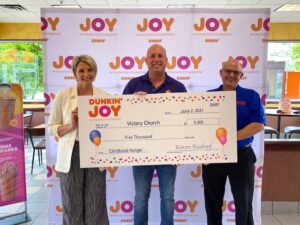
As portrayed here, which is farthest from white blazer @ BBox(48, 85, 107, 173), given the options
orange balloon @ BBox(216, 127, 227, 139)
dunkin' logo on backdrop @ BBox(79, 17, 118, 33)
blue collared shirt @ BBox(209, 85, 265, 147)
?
blue collared shirt @ BBox(209, 85, 265, 147)

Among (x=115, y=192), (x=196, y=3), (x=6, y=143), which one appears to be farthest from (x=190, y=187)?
(x=196, y=3)

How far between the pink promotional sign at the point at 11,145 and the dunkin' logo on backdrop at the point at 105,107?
43.6 inches

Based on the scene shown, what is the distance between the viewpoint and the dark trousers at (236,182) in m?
2.10

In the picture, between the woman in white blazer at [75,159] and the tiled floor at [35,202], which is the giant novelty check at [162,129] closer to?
the woman in white blazer at [75,159]

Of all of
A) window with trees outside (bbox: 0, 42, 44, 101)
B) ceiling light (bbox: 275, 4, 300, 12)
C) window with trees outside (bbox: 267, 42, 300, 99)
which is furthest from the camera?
window with trees outside (bbox: 267, 42, 300, 99)

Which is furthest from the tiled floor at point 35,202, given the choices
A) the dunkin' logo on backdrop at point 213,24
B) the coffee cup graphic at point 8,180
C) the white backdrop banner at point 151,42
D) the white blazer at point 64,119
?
the dunkin' logo on backdrop at point 213,24

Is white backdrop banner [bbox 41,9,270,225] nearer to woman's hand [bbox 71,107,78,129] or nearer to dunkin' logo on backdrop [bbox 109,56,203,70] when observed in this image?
dunkin' logo on backdrop [bbox 109,56,203,70]

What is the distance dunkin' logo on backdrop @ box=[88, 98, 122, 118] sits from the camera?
200cm

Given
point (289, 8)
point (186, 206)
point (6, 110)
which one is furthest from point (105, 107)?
point (289, 8)

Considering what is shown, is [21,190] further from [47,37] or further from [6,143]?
[47,37]

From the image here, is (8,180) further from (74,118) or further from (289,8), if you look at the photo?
(289,8)

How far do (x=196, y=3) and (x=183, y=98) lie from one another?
485 cm

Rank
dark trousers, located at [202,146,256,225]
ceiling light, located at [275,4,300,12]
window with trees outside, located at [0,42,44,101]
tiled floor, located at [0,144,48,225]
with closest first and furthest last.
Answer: dark trousers, located at [202,146,256,225]
tiled floor, located at [0,144,48,225]
ceiling light, located at [275,4,300,12]
window with trees outside, located at [0,42,44,101]

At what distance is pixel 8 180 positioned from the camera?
110 inches
